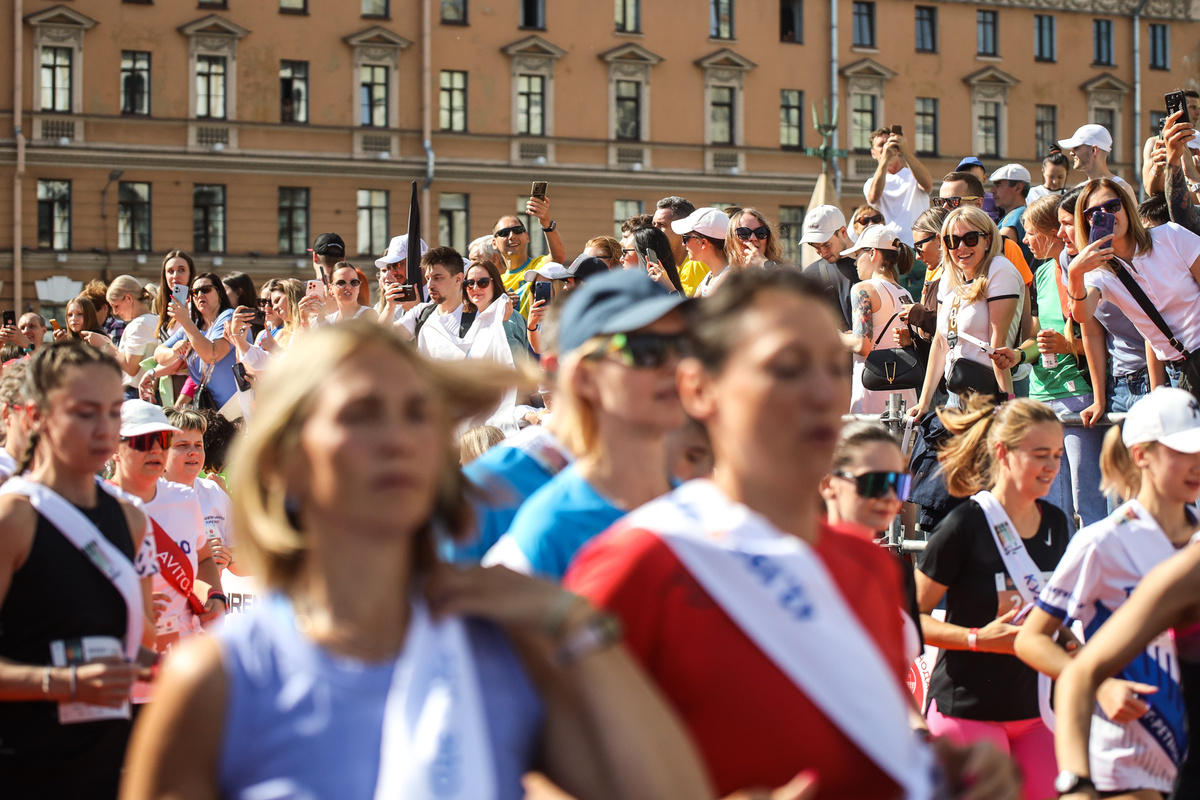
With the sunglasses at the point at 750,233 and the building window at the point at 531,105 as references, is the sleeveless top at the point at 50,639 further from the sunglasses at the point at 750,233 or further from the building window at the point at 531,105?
the building window at the point at 531,105

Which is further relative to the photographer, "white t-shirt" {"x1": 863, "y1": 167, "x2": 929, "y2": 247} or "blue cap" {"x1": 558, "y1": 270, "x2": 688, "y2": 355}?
"white t-shirt" {"x1": 863, "y1": 167, "x2": 929, "y2": 247}

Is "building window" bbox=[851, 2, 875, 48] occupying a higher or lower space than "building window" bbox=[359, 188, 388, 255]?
higher

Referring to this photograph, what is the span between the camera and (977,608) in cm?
488

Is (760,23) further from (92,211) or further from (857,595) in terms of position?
(857,595)

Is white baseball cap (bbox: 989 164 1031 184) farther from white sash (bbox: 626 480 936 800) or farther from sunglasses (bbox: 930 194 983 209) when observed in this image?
white sash (bbox: 626 480 936 800)

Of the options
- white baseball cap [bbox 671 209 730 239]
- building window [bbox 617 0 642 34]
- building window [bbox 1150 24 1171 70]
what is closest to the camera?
white baseball cap [bbox 671 209 730 239]

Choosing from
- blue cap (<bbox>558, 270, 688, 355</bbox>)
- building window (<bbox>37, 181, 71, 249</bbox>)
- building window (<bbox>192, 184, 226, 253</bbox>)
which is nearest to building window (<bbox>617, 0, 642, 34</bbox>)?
building window (<bbox>192, 184, 226, 253</bbox>)

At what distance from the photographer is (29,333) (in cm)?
1529

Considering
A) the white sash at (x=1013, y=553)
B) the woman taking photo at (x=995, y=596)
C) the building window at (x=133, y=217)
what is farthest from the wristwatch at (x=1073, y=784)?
the building window at (x=133, y=217)

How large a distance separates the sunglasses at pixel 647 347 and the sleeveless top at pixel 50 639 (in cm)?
168

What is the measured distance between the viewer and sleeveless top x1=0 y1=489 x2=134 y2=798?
3.71 metres

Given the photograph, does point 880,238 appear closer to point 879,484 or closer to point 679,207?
point 679,207

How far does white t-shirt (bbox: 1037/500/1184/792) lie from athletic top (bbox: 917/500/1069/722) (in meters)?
0.66

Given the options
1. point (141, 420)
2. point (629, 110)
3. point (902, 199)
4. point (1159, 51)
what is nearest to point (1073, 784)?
point (141, 420)
